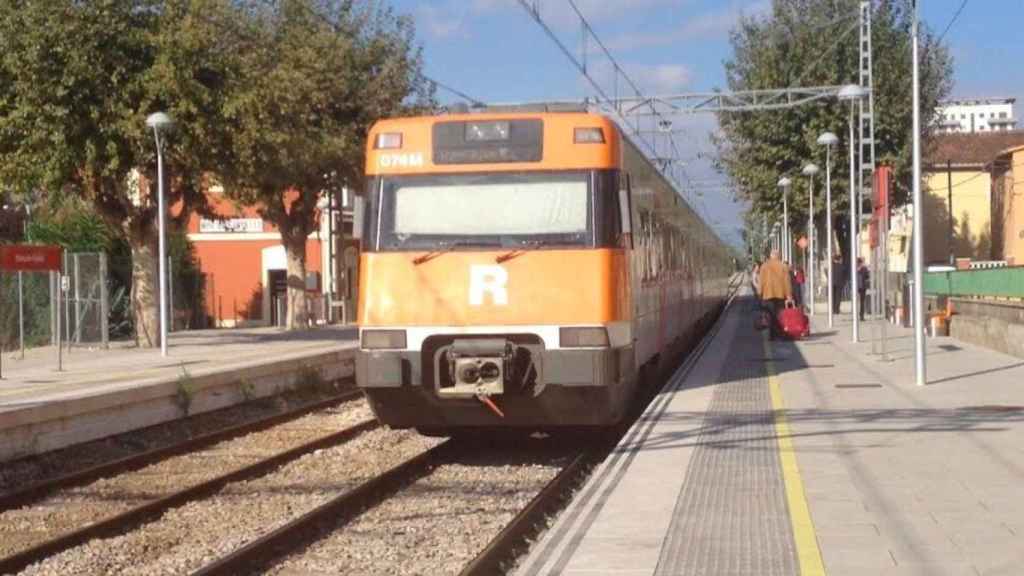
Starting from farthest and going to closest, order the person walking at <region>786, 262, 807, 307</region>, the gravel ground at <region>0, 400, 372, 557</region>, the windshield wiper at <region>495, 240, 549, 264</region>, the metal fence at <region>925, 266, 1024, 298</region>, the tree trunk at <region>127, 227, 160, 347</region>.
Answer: the tree trunk at <region>127, 227, 160, 347</region> < the person walking at <region>786, 262, 807, 307</region> < the metal fence at <region>925, 266, 1024, 298</region> < the windshield wiper at <region>495, 240, 549, 264</region> < the gravel ground at <region>0, 400, 372, 557</region>

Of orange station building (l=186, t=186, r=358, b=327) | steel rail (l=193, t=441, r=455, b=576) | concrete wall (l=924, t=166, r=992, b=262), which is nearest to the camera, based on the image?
steel rail (l=193, t=441, r=455, b=576)

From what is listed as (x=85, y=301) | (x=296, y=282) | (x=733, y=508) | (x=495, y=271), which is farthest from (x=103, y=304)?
(x=733, y=508)

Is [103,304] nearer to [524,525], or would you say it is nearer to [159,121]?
[159,121]

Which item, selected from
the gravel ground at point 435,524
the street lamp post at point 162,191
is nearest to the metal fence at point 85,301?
the street lamp post at point 162,191

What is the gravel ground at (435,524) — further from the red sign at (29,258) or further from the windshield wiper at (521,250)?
the red sign at (29,258)

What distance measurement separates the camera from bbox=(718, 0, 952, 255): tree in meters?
47.0

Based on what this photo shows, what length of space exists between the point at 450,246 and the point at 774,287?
17001 millimetres

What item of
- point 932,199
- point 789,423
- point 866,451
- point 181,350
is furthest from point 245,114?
point 932,199

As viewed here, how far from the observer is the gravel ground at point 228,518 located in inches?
372

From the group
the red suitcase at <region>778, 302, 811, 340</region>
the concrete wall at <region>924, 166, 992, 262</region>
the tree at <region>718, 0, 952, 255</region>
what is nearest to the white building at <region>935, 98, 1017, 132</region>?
the concrete wall at <region>924, 166, 992, 262</region>

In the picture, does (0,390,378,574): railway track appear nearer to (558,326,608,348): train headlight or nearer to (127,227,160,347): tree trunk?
(558,326,608,348): train headlight

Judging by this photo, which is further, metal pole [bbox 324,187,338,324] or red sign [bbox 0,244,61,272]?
metal pole [bbox 324,187,338,324]

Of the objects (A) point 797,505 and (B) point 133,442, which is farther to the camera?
(B) point 133,442

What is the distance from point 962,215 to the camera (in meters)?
73.6
